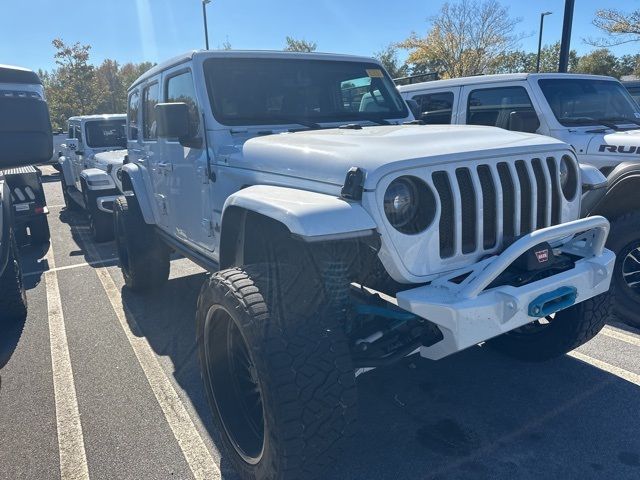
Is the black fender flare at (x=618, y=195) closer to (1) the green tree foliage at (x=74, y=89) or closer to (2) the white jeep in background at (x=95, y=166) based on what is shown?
(2) the white jeep in background at (x=95, y=166)

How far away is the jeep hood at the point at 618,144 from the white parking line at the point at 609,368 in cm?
198

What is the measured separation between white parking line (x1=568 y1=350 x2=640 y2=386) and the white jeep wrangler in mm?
465

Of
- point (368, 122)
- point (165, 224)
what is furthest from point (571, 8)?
point (165, 224)

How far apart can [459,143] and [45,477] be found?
270 centimetres

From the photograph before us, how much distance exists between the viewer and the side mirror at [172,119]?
3.25 metres

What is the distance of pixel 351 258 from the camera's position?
8.14ft

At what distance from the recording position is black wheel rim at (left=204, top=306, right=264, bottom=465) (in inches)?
101

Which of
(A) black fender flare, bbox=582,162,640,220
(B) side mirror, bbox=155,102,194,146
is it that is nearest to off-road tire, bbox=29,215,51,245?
(B) side mirror, bbox=155,102,194,146

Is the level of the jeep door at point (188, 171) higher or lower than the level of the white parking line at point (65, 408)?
higher

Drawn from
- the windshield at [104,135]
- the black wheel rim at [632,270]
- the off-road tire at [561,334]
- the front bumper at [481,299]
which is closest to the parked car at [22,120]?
the front bumper at [481,299]

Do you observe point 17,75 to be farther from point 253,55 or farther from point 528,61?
point 528,61

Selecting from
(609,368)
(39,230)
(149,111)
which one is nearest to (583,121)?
(609,368)

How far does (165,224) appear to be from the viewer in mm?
4641

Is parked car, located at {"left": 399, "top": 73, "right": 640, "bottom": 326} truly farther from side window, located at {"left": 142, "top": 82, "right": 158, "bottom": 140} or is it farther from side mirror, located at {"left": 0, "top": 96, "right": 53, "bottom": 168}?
side mirror, located at {"left": 0, "top": 96, "right": 53, "bottom": 168}
